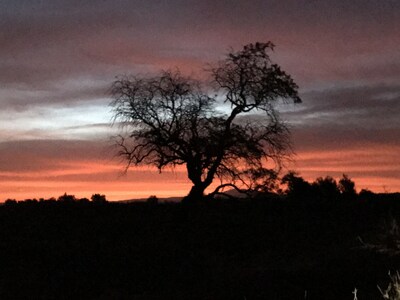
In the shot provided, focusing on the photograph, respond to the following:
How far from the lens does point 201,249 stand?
24578 mm

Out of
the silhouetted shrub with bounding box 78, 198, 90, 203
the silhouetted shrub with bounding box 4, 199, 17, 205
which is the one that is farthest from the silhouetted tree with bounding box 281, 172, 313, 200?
the silhouetted shrub with bounding box 4, 199, 17, 205

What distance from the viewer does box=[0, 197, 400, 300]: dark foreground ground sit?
18.8 metres

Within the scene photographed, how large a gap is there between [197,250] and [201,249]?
14.0 inches

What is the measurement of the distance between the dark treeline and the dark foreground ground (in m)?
0.04

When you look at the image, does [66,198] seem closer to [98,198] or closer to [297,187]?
[98,198]

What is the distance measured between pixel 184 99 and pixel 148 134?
81.4 inches

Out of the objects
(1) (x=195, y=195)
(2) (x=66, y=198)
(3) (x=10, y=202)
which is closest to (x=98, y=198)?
(2) (x=66, y=198)

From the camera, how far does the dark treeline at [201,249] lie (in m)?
18.8

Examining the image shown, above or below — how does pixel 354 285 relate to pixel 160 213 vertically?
below

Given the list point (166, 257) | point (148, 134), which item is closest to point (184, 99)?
point (148, 134)

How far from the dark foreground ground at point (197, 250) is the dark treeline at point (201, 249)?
36 millimetres

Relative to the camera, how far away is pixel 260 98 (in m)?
29.7

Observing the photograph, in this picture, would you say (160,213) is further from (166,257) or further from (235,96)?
(166,257)

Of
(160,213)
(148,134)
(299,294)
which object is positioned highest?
(148,134)
